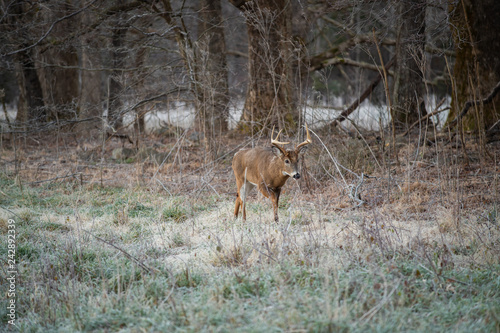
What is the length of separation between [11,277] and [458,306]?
3958 millimetres

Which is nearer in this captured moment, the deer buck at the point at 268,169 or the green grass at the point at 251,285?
the green grass at the point at 251,285

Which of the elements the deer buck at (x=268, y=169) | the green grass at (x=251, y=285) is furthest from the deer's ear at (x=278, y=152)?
the green grass at (x=251, y=285)

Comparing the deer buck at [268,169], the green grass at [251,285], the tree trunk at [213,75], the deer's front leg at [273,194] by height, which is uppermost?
the tree trunk at [213,75]

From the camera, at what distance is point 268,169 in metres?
6.61

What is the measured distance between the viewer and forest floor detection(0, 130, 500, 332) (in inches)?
131

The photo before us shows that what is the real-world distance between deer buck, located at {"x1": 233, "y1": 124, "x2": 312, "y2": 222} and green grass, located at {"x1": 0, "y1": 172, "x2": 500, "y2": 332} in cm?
97

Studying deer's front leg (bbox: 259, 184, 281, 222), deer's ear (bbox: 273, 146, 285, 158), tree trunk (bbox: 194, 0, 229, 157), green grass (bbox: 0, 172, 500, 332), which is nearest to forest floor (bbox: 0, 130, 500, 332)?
green grass (bbox: 0, 172, 500, 332)

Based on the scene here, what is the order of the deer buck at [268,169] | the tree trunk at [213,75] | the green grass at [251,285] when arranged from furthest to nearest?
1. the tree trunk at [213,75]
2. the deer buck at [268,169]
3. the green grass at [251,285]

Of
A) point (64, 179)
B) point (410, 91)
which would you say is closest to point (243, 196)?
point (64, 179)

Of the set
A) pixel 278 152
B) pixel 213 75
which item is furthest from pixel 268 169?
pixel 213 75

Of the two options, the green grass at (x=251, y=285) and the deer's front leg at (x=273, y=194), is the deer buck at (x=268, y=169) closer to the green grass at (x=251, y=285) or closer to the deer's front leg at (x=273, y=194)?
the deer's front leg at (x=273, y=194)

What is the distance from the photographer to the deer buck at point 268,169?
6.36 m

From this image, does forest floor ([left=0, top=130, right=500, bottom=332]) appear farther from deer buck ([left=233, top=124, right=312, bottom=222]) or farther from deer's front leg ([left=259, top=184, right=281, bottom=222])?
deer buck ([left=233, top=124, right=312, bottom=222])

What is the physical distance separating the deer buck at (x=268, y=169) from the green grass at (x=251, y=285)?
0.97 meters
